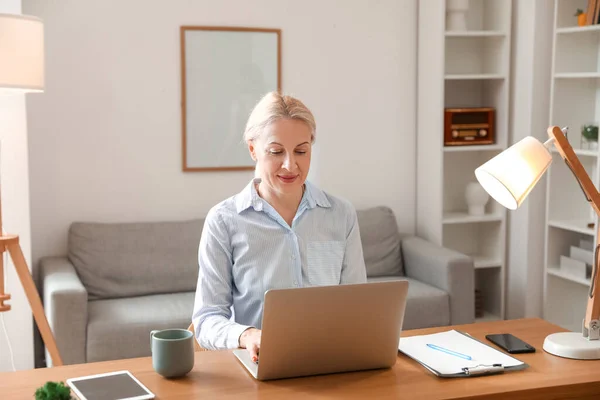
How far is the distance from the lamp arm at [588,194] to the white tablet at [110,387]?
113 cm

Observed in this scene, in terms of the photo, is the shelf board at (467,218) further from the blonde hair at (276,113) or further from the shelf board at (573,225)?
the blonde hair at (276,113)

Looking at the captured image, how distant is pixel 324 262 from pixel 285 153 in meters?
0.36

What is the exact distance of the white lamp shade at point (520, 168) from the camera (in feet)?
6.06

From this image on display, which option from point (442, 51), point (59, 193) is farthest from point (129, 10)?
point (442, 51)

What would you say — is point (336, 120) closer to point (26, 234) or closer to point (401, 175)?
point (401, 175)

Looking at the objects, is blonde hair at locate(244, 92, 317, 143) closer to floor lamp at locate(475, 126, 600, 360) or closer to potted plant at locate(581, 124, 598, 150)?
floor lamp at locate(475, 126, 600, 360)

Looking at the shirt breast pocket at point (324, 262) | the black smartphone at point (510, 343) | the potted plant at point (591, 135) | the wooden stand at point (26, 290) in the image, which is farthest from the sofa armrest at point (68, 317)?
the potted plant at point (591, 135)

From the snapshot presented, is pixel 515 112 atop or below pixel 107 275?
atop

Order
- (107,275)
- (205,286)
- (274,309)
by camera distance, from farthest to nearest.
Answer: (107,275)
(205,286)
(274,309)

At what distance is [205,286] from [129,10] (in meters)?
2.39

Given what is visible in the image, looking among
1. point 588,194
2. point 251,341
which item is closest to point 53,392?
point 251,341

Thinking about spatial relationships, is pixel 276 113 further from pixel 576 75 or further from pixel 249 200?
pixel 576 75

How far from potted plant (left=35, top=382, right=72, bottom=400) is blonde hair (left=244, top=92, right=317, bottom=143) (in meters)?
0.96

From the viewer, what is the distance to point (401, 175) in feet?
15.8
